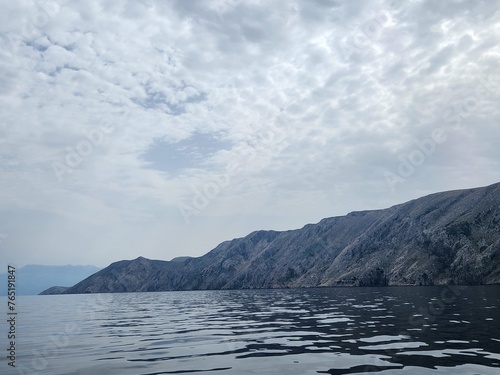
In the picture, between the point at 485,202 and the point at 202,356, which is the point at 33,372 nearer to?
the point at 202,356

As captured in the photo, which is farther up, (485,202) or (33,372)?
(485,202)

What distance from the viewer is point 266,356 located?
829 inches

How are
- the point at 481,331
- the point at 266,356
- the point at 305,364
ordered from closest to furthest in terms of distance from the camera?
the point at 305,364 < the point at 266,356 < the point at 481,331

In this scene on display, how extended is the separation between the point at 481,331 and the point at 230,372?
1870cm

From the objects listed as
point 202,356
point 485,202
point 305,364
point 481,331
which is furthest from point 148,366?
point 485,202

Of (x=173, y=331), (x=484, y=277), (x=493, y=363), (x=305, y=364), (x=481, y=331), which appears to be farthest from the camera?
(x=484, y=277)

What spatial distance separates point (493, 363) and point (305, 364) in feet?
27.5

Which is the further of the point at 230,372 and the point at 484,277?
the point at 484,277

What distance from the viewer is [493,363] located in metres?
16.7

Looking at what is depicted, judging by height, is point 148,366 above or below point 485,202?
below

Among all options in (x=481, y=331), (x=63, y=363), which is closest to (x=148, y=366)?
(x=63, y=363)

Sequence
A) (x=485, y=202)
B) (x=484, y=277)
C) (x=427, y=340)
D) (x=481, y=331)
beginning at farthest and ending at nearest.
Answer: (x=485, y=202)
(x=484, y=277)
(x=481, y=331)
(x=427, y=340)

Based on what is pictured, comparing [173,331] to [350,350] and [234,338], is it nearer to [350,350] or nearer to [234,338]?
[234,338]

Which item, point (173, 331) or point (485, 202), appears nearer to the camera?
point (173, 331)
